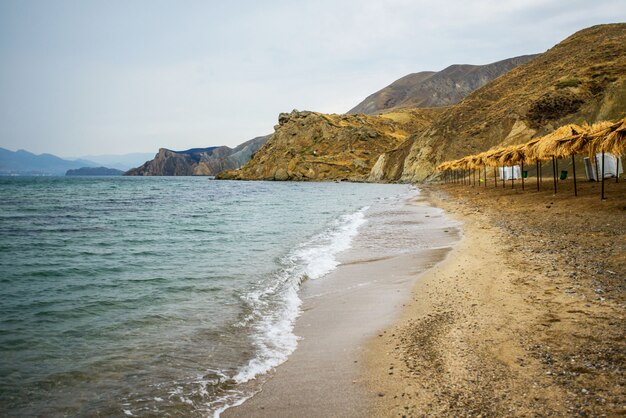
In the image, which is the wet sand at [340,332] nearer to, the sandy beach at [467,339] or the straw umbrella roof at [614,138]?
the sandy beach at [467,339]

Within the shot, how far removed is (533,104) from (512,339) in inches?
2868

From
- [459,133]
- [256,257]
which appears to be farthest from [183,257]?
[459,133]

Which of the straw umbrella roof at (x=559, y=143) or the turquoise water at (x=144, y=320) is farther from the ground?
the straw umbrella roof at (x=559, y=143)

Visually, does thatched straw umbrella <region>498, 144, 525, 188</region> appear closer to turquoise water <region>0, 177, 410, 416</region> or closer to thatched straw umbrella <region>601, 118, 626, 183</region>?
thatched straw umbrella <region>601, 118, 626, 183</region>

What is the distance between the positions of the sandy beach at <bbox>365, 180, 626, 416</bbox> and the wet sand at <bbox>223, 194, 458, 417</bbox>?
0.27 meters

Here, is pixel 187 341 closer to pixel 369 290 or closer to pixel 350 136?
pixel 369 290

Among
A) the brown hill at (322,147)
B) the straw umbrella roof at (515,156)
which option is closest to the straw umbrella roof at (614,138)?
the straw umbrella roof at (515,156)

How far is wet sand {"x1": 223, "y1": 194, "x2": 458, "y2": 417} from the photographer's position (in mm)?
4316

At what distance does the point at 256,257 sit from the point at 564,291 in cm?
908

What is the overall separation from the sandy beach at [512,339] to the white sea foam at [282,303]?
1441 millimetres

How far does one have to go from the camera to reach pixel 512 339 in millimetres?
5297

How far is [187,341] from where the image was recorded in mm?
6434

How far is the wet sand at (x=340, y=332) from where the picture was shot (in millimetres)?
4316

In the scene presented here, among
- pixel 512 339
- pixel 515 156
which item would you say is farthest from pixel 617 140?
pixel 512 339
